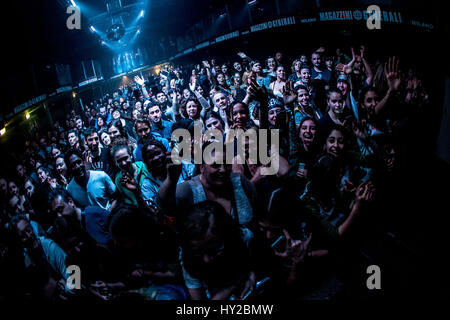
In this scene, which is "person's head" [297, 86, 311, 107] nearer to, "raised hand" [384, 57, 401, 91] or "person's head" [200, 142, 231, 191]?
"raised hand" [384, 57, 401, 91]

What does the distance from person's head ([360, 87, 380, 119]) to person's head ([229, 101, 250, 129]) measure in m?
1.65

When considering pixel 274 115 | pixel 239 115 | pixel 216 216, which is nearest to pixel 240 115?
pixel 239 115

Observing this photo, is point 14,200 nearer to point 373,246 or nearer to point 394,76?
point 373,246

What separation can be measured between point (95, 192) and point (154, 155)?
2.95ft

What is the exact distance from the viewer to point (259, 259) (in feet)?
7.11

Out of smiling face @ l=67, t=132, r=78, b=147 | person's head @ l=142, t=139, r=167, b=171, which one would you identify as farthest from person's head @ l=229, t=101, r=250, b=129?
smiling face @ l=67, t=132, r=78, b=147

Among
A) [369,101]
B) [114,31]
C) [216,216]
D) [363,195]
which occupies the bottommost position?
[363,195]

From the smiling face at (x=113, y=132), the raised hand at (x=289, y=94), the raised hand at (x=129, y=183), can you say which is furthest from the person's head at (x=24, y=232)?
the raised hand at (x=289, y=94)

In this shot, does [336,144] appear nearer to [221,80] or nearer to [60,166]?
[221,80]

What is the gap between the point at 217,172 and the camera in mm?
2145

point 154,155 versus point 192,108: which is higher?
point 192,108

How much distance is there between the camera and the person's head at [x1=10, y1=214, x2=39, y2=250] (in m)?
2.36

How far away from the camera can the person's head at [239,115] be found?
117 inches
